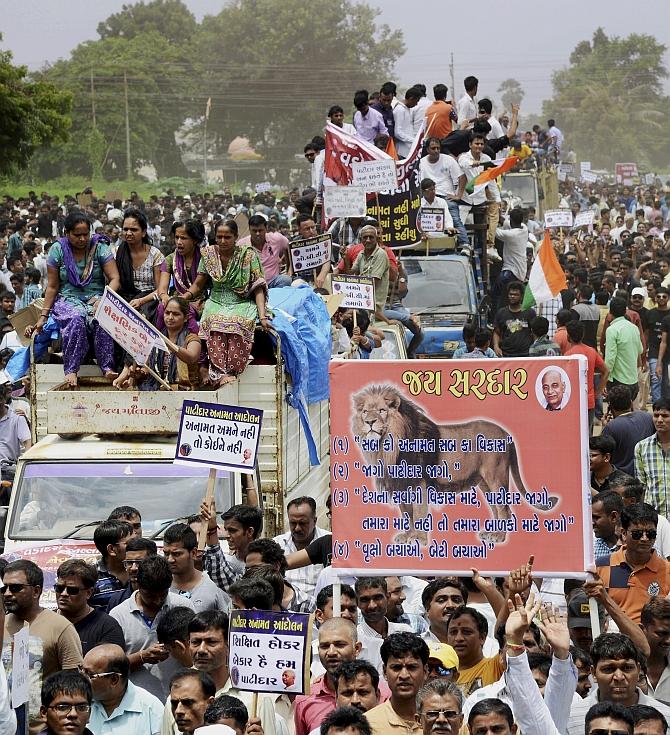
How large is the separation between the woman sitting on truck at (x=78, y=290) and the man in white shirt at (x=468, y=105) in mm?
15473

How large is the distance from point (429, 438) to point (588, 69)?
422ft

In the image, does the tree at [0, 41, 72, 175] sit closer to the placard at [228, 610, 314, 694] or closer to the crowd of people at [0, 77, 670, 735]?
the crowd of people at [0, 77, 670, 735]

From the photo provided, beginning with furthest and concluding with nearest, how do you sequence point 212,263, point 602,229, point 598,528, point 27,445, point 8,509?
point 602,229 < point 27,445 < point 212,263 < point 8,509 < point 598,528

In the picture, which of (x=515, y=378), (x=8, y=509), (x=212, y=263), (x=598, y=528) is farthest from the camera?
(x=212, y=263)

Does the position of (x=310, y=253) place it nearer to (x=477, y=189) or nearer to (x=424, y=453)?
(x=477, y=189)

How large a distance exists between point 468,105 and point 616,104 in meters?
97.7

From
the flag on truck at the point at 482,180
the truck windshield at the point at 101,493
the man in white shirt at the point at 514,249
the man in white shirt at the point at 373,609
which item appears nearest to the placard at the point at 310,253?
the flag on truck at the point at 482,180

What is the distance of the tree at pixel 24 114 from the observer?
31.9m

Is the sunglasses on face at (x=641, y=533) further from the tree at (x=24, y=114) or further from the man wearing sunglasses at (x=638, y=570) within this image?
the tree at (x=24, y=114)

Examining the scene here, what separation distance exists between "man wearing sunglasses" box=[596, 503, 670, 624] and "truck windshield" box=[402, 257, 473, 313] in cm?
1078

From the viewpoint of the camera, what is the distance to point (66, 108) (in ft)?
112

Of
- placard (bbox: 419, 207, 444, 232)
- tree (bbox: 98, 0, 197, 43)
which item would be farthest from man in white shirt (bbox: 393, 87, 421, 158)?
tree (bbox: 98, 0, 197, 43)

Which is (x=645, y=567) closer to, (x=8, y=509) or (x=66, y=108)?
(x=8, y=509)

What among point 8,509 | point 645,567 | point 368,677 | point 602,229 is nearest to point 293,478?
point 8,509
